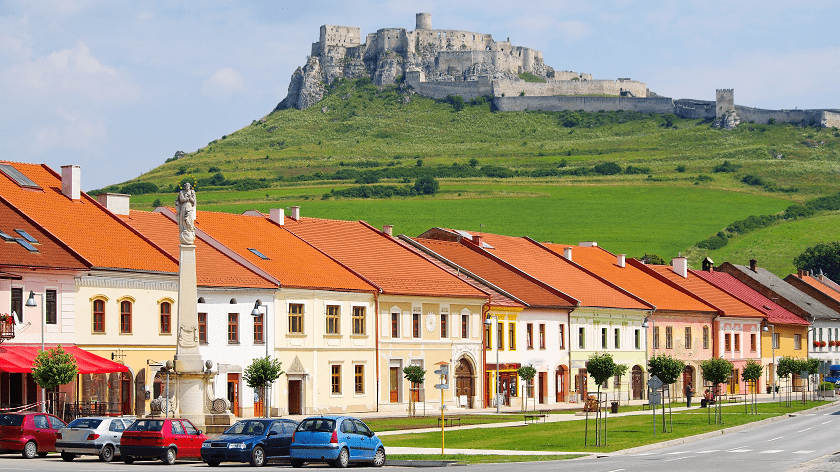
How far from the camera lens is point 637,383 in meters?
81.1

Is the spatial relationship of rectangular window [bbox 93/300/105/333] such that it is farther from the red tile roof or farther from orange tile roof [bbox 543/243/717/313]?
the red tile roof

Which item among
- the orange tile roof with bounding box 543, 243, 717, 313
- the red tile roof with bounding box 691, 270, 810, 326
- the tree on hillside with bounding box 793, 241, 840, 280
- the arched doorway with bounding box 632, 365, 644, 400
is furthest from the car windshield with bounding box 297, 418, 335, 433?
the tree on hillside with bounding box 793, 241, 840, 280

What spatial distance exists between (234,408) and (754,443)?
22056 millimetres

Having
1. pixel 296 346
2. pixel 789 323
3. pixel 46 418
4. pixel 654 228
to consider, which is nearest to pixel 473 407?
pixel 296 346

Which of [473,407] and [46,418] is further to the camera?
[473,407]

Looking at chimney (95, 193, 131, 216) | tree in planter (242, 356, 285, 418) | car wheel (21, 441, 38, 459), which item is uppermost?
chimney (95, 193, 131, 216)

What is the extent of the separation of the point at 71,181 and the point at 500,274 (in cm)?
2790

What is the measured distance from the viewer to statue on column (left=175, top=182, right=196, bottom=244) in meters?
39.7

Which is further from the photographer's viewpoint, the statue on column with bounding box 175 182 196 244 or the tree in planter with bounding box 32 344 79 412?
the tree in planter with bounding box 32 344 79 412

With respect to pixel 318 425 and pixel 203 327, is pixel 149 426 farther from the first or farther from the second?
pixel 203 327

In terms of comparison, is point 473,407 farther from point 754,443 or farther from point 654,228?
point 654,228

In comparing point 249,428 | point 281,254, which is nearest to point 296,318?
point 281,254

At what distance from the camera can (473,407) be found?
219 ft

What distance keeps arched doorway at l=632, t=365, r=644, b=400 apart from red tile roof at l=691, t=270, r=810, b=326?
17.0m
